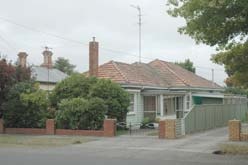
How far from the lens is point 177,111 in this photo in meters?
40.9

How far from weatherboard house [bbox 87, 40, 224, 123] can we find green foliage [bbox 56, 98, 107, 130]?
599 centimetres

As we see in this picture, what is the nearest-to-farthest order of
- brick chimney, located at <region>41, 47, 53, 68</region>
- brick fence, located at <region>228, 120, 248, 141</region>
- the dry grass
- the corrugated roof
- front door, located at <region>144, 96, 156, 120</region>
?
the dry grass, brick fence, located at <region>228, 120, 248, 141</region>, front door, located at <region>144, 96, 156, 120</region>, the corrugated roof, brick chimney, located at <region>41, 47, 53, 68</region>

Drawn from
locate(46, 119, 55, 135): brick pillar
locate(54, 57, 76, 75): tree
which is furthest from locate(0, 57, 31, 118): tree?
locate(54, 57, 76, 75): tree

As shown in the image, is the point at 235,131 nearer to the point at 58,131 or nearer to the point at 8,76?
the point at 58,131

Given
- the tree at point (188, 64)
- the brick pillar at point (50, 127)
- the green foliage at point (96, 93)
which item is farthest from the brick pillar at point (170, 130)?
the tree at point (188, 64)

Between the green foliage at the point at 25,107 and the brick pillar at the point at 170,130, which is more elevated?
the green foliage at the point at 25,107

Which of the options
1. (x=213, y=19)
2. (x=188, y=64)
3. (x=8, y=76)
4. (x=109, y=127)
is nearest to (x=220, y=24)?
(x=213, y=19)

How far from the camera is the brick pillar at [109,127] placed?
27391mm

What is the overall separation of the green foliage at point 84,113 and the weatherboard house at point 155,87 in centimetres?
599

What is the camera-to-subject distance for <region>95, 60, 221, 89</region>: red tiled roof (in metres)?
36.7

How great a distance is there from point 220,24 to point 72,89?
Answer: 16.2m

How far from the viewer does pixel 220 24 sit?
16.5 metres

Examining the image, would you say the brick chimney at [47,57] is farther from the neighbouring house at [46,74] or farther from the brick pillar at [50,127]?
the brick pillar at [50,127]

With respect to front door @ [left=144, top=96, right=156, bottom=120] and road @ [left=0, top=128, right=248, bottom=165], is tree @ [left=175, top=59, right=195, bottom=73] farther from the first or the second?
road @ [left=0, top=128, right=248, bottom=165]
